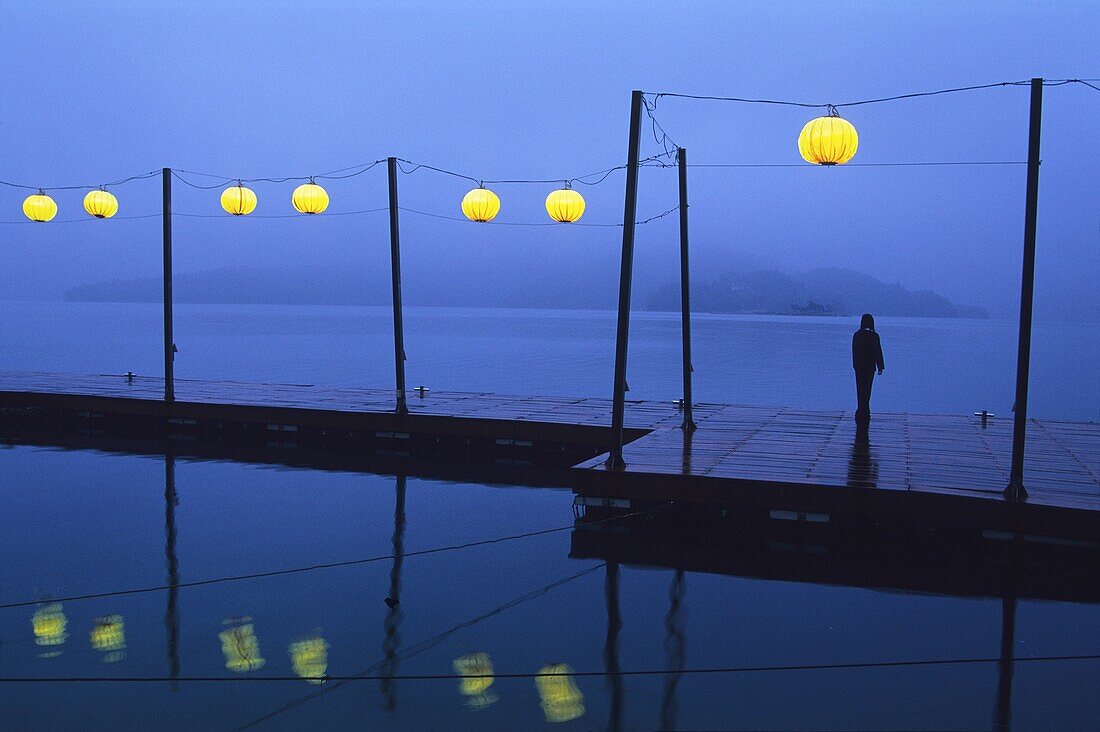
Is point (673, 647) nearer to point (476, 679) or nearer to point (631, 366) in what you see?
point (476, 679)

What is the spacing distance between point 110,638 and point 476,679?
2.66m

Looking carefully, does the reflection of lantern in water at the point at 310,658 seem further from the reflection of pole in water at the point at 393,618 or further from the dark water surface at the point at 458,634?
the reflection of pole in water at the point at 393,618

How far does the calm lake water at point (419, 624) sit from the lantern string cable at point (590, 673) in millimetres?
59

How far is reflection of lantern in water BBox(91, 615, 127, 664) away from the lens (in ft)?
21.0

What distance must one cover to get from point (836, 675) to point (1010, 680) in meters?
1.09

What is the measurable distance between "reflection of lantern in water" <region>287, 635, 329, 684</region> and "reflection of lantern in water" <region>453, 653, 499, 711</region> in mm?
853

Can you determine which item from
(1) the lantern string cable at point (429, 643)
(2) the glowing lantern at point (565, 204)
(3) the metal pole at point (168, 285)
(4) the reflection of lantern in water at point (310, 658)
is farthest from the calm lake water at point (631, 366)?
(4) the reflection of lantern in water at point (310, 658)

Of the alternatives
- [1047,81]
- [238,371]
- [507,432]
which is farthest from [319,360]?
[1047,81]

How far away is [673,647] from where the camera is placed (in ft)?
22.3

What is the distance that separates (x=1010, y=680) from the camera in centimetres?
617

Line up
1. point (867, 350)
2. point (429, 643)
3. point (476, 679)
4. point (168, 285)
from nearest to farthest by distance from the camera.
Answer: point (476, 679) < point (429, 643) < point (867, 350) < point (168, 285)

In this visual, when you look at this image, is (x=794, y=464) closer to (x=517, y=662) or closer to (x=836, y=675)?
(x=836, y=675)

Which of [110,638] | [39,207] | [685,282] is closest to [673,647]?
[110,638]

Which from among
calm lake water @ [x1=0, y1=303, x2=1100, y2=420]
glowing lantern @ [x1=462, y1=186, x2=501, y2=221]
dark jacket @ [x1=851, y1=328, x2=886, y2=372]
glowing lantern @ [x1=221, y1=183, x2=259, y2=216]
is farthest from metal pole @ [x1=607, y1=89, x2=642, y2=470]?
calm lake water @ [x1=0, y1=303, x2=1100, y2=420]
